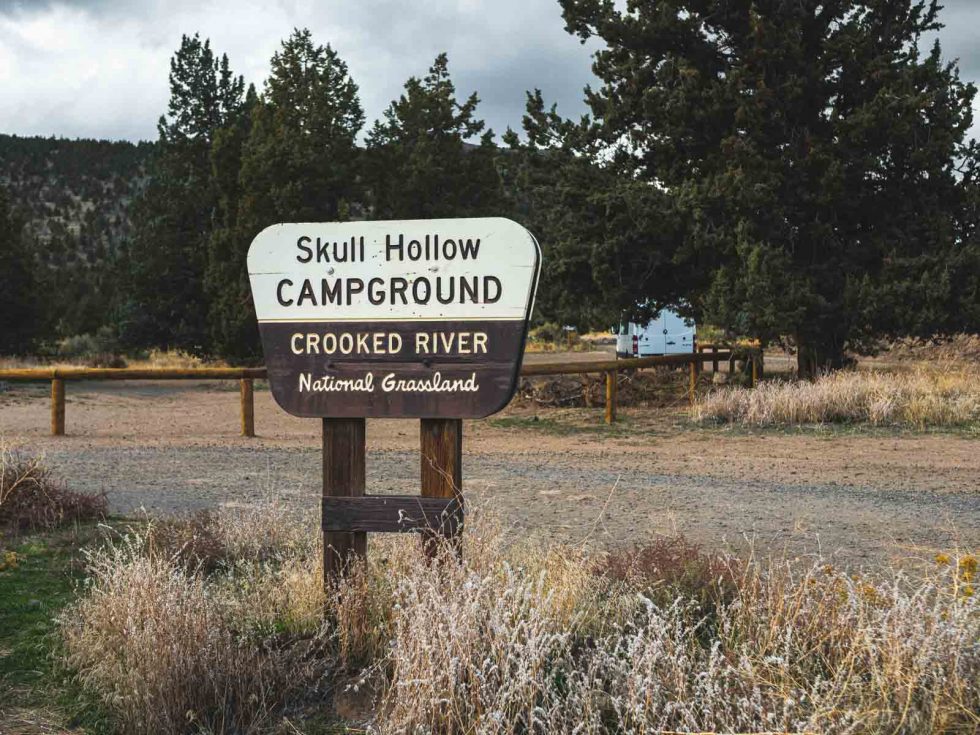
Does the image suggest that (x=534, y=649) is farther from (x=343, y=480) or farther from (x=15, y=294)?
(x=15, y=294)

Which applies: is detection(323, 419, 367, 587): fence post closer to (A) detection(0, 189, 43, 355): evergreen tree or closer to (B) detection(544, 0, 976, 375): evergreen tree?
(B) detection(544, 0, 976, 375): evergreen tree

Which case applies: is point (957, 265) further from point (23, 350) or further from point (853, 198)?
point (23, 350)

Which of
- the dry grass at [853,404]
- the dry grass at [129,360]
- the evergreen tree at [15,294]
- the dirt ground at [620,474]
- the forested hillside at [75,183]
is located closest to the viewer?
the dirt ground at [620,474]

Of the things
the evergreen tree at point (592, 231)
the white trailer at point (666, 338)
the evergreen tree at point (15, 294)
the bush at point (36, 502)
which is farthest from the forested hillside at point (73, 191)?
the bush at point (36, 502)

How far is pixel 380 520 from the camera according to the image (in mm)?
4574

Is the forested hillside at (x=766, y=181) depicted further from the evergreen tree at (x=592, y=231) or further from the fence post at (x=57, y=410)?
the fence post at (x=57, y=410)

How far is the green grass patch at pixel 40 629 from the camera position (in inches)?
165

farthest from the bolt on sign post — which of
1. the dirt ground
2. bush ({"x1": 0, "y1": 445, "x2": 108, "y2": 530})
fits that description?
bush ({"x1": 0, "y1": 445, "x2": 108, "y2": 530})

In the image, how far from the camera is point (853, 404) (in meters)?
15.2

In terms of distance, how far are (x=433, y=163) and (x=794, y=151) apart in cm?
2034

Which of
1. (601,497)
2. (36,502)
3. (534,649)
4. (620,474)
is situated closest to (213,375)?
(620,474)

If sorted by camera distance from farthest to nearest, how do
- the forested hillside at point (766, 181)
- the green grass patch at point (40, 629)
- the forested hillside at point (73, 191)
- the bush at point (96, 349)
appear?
1. the forested hillside at point (73, 191)
2. the bush at point (96, 349)
3. the forested hillside at point (766, 181)
4. the green grass patch at point (40, 629)

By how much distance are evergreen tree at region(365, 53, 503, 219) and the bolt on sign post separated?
31674 millimetres

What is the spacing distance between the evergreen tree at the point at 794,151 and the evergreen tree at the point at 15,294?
60.2 ft
